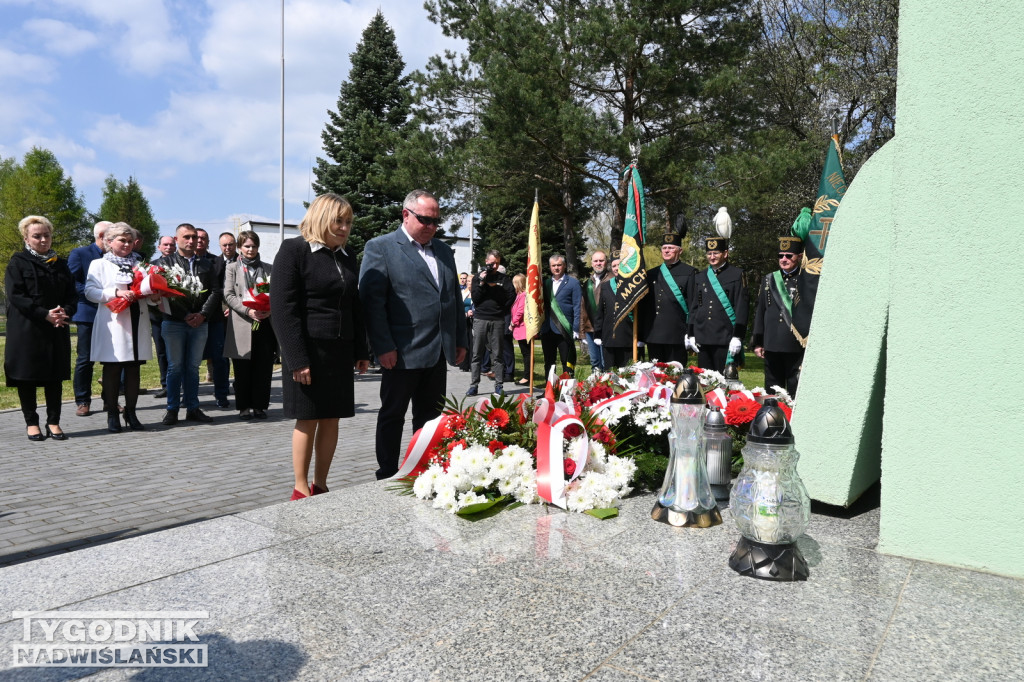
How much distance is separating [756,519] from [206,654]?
1.98m

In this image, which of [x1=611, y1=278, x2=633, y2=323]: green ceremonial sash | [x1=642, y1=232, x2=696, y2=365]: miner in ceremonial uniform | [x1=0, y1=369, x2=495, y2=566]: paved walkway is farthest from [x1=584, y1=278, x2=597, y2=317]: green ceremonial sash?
[x1=0, y1=369, x2=495, y2=566]: paved walkway

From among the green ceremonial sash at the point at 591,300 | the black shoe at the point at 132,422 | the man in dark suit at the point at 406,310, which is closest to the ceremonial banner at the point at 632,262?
the green ceremonial sash at the point at 591,300

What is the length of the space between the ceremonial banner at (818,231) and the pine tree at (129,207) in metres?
56.4

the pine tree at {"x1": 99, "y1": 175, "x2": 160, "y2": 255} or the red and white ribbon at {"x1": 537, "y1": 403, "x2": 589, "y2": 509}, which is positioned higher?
the pine tree at {"x1": 99, "y1": 175, "x2": 160, "y2": 255}

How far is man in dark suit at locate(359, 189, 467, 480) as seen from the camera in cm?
473

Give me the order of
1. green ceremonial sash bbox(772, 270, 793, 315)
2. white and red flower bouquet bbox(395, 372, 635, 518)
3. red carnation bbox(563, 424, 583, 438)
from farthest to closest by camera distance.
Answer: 1. green ceremonial sash bbox(772, 270, 793, 315)
2. red carnation bbox(563, 424, 583, 438)
3. white and red flower bouquet bbox(395, 372, 635, 518)

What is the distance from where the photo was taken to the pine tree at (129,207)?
180 feet

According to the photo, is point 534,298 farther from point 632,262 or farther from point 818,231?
point 818,231

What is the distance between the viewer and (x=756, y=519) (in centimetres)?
283

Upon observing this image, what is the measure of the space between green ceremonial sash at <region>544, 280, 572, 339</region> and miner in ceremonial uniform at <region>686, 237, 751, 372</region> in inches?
119

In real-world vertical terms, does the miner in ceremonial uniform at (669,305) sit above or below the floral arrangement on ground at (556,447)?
above

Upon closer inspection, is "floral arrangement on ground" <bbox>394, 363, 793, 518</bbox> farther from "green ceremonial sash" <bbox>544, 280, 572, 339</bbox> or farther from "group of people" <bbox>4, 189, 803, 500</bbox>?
"green ceremonial sash" <bbox>544, 280, 572, 339</bbox>

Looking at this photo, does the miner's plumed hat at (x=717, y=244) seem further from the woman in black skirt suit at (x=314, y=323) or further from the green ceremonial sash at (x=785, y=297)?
the woman in black skirt suit at (x=314, y=323)

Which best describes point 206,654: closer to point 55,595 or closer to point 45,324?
point 55,595
